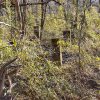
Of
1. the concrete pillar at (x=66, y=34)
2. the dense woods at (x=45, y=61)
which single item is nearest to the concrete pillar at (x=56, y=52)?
the dense woods at (x=45, y=61)

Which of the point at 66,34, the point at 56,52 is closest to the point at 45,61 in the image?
the point at 56,52

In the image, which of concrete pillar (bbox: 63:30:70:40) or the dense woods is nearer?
the dense woods

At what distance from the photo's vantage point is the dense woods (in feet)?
21.5

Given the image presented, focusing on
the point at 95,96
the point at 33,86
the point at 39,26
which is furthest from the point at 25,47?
the point at 39,26

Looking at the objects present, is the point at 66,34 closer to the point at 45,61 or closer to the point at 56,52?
the point at 56,52

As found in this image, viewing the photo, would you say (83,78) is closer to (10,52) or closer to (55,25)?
(10,52)

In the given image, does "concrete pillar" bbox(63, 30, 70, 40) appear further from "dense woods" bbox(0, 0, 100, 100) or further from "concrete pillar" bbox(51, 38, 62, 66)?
"concrete pillar" bbox(51, 38, 62, 66)

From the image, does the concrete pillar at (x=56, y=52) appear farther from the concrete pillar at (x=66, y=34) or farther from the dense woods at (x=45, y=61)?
the concrete pillar at (x=66, y=34)

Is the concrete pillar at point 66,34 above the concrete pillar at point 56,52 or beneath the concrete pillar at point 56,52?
above

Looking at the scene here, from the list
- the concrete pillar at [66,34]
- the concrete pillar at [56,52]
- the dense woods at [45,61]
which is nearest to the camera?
the dense woods at [45,61]

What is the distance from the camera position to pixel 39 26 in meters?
11.8

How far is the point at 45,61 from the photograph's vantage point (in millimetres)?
7234

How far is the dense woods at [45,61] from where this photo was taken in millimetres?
6551

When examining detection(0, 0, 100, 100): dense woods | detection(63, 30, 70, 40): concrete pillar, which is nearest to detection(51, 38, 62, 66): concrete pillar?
detection(0, 0, 100, 100): dense woods
